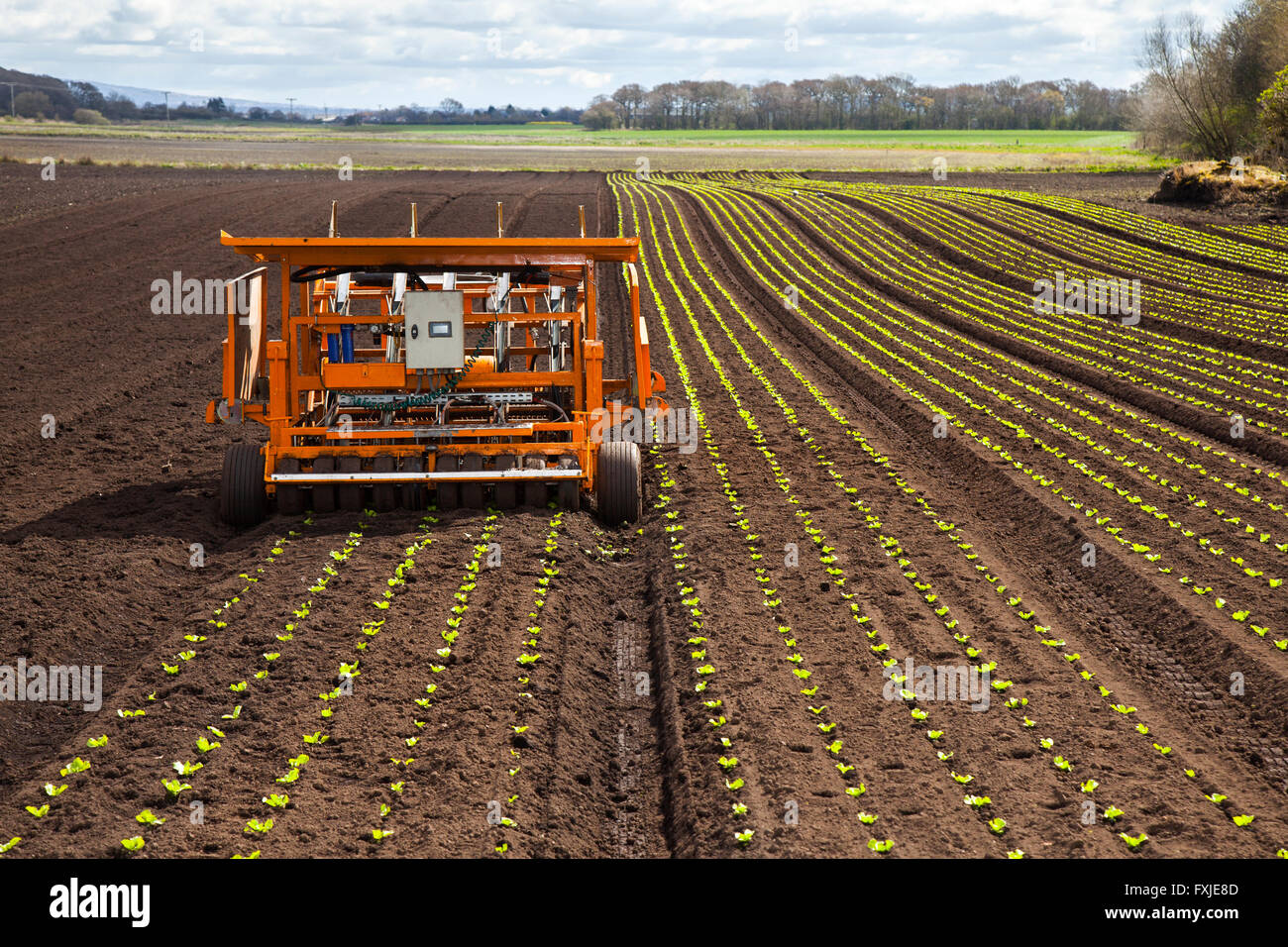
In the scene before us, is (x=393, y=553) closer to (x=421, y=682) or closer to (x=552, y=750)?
(x=421, y=682)

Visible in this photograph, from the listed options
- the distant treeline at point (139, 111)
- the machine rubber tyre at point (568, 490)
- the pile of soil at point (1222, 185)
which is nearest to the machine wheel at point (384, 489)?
the machine rubber tyre at point (568, 490)

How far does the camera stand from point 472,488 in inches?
390

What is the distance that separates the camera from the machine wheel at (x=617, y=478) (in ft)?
32.9

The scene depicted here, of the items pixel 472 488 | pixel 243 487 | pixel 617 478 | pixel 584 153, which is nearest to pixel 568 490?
pixel 617 478

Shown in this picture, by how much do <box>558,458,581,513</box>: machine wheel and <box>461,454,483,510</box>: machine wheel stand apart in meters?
0.73

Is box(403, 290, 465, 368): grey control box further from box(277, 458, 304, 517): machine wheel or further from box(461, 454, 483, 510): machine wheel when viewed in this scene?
box(277, 458, 304, 517): machine wheel

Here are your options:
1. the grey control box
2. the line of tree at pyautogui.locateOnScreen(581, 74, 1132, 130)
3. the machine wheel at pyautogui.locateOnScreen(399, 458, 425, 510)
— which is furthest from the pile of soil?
the line of tree at pyautogui.locateOnScreen(581, 74, 1132, 130)

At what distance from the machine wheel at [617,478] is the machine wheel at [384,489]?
1.84 meters

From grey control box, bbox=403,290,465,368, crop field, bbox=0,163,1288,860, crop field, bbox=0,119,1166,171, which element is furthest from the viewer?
crop field, bbox=0,119,1166,171

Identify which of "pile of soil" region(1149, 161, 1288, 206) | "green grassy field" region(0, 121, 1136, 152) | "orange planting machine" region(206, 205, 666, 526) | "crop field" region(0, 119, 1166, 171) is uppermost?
"green grassy field" region(0, 121, 1136, 152)

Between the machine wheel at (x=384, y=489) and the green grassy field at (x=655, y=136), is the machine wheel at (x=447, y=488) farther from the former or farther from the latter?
the green grassy field at (x=655, y=136)

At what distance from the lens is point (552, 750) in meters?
6.11

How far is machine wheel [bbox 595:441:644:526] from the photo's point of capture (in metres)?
10.0

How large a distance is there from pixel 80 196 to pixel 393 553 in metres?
34.3
